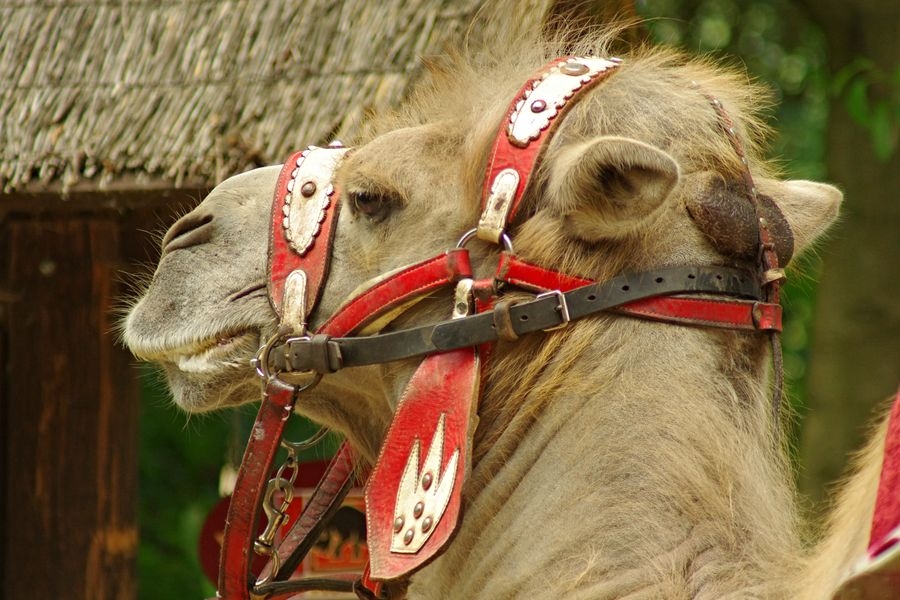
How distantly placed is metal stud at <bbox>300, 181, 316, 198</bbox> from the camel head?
2.5 inches

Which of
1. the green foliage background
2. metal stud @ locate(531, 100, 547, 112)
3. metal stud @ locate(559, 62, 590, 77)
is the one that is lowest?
the green foliage background

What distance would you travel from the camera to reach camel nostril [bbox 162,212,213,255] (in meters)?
2.94

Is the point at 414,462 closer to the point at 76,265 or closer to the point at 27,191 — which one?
the point at 27,191

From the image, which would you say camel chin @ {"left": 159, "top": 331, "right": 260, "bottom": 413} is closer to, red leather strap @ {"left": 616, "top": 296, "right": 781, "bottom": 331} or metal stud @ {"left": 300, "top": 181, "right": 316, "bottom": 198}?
metal stud @ {"left": 300, "top": 181, "right": 316, "bottom": 198}

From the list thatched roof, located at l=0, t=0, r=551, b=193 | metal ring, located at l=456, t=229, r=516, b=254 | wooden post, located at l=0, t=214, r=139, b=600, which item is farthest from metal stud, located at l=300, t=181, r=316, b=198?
wooden post, located at l=0, t=214, r=139, b=600


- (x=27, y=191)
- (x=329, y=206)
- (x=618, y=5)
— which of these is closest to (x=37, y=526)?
(x=27, y=191)

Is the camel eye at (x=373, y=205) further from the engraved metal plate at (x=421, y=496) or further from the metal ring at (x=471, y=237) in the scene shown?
the engraved metal plate at (x=421, y=496)

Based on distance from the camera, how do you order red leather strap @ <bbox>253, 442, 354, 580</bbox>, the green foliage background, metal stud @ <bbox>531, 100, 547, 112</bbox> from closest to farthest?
metal stud @ <bbox>531, 100, 547, 112</bbox> < red leather strap @ <bbox>253, 442, 354, 580</bbox> < the green foliage background

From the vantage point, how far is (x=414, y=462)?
8.18ft

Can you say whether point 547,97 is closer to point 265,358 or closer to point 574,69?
point 574,69

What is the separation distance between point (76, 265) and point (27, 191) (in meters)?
0.59

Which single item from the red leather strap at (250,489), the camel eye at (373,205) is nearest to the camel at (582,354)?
the camel eye at (373,205)

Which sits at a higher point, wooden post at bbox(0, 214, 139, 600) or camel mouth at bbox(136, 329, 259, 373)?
camel mouth at bbox(136, 329, 259, 373)

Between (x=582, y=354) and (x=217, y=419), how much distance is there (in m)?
5.05
